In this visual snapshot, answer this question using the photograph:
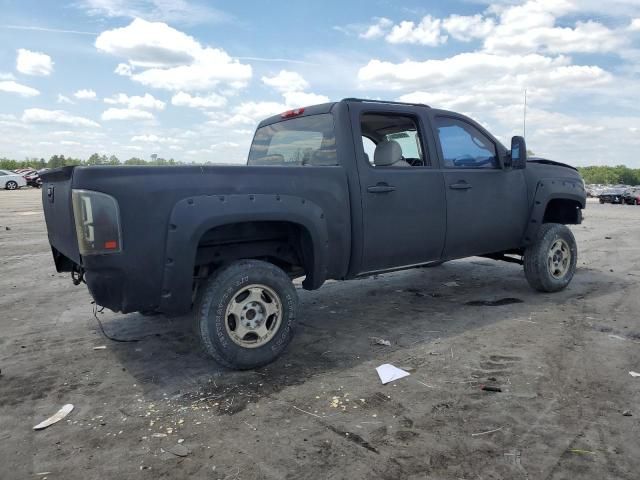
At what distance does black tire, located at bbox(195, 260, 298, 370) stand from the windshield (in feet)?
3.98

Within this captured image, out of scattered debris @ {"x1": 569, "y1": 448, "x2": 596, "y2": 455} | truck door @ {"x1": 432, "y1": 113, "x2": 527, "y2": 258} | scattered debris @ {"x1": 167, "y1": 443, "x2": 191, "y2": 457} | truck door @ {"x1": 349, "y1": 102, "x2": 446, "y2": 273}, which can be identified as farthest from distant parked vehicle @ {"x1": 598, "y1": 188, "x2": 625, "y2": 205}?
scattered debris @ {"x1": 167, "y1": 443, "x2": 191, "y2": 457}

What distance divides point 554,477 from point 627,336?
259cm

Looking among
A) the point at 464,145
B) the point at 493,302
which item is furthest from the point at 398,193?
the point at 493,302

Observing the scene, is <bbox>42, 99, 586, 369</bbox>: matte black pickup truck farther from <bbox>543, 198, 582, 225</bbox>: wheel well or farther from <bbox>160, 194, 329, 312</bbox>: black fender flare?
<bbox>543, 198, 582, 225</bbox>: wheel well

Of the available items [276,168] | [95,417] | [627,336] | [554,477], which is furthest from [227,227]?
[627,336]

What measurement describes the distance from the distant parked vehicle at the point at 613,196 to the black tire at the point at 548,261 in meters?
32.5

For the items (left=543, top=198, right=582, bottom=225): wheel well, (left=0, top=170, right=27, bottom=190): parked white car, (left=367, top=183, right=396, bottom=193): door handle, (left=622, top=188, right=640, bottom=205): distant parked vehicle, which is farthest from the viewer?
(left=0, top=170, right=27, bottom=190): parked white car

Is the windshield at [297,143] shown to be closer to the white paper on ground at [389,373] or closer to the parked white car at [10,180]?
the white paper on ground at [389,373]

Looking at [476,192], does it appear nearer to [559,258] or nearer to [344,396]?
[559,258]

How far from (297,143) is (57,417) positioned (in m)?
3.02

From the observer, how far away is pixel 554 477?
7.74 feet

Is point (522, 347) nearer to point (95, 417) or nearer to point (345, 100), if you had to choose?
point (345, 100)

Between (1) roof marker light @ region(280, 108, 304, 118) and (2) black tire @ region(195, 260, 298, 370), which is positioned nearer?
(2) black tire @ region(195, 260, 298, 370)

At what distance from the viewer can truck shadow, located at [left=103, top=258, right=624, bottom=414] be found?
3.50 meters
